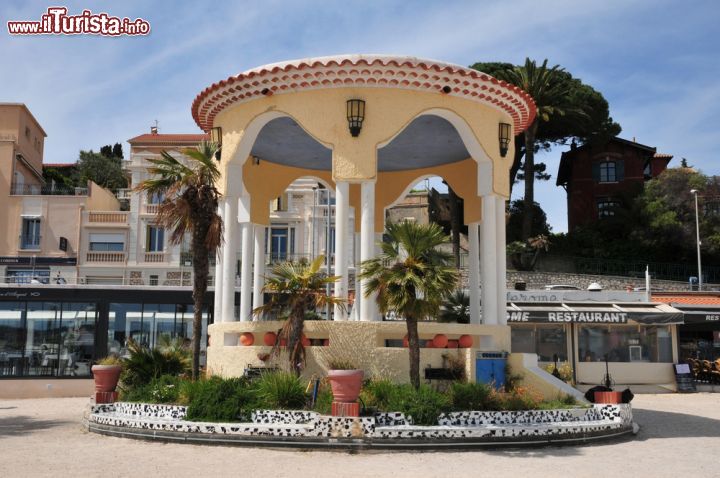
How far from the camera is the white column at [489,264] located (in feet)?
59.9

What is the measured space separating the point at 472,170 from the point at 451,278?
7751mm

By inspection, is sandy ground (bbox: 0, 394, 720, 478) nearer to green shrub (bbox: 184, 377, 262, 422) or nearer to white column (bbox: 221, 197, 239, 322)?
green shrub (bbox: 184, 377, 262, 422)

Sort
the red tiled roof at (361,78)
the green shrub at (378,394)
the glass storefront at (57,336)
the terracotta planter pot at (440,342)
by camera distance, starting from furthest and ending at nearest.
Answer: the glass storefront at (57,336) < the terracotta planter pot at (440,342) < the red tiled roof at (361,78) < the green shrub at (378,394)

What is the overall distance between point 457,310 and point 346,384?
1033 centimetres

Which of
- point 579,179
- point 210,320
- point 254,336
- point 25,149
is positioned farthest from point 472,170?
point 25,149

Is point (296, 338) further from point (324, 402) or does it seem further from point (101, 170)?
point (101, 170)

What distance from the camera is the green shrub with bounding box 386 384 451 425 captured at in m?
13.8

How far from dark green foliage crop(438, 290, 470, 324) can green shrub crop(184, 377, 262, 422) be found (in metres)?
9.02

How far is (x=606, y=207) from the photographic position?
58375 millimetres

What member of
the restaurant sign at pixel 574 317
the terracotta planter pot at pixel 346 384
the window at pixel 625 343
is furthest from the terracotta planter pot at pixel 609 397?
the window at pixel 625 343

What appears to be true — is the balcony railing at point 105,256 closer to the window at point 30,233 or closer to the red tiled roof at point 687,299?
Answer: the window at point 30,233

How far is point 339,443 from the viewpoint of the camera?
1322 cm

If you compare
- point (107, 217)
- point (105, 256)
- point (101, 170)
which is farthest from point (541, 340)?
point (101, 170)

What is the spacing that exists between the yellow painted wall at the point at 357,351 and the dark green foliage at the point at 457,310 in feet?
17.3
